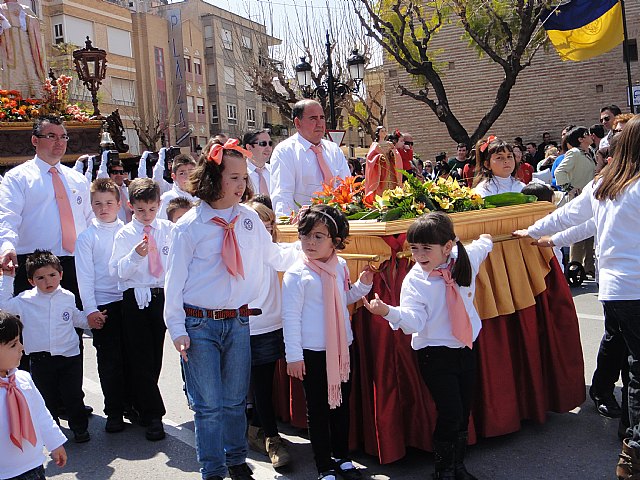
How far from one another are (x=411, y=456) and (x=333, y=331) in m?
1.09

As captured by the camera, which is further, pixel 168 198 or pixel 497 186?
pixel 168 198

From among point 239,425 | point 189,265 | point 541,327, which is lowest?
point 239,425

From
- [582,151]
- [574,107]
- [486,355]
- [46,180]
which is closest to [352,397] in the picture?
[486,355]

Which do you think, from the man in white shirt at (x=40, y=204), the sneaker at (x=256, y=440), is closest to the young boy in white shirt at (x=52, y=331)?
the man in white shirt at (x=40, y=204)

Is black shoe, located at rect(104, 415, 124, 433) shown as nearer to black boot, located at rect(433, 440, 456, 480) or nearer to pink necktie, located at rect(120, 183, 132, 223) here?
black boot, located at rect(433, 440, 456, 480)

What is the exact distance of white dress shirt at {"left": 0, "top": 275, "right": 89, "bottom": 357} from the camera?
5016 mm

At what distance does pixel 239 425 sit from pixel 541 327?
2.14m

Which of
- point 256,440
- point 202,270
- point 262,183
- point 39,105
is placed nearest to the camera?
point 202,270

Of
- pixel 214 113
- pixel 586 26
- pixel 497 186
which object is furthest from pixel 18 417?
pixel 214 113

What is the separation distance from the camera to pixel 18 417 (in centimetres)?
328

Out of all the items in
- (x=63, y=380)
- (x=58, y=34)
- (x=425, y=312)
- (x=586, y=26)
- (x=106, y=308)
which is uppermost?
(x=58, y=34)

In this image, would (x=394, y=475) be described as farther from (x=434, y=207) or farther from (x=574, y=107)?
(x=574, y=107)

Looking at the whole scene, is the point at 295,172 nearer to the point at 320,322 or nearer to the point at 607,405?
the point at 320,322

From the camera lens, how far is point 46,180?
5652 mm
